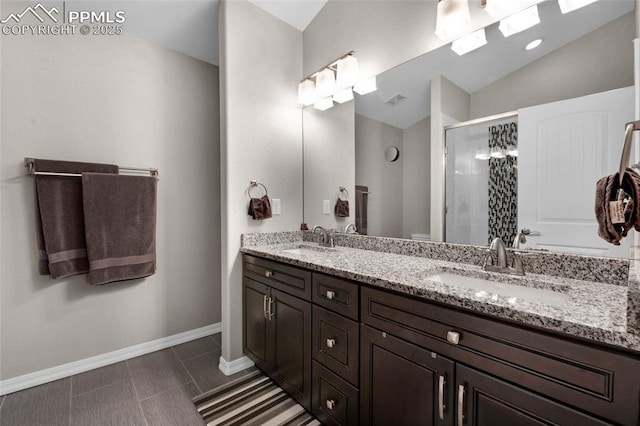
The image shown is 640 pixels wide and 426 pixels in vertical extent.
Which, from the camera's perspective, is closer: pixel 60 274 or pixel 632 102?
pixel 632 102

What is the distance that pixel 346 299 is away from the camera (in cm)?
131

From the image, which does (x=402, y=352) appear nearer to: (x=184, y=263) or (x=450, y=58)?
(x=450, y=58)

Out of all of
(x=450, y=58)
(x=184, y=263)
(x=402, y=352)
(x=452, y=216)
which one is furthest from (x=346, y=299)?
(x=184, y=263)

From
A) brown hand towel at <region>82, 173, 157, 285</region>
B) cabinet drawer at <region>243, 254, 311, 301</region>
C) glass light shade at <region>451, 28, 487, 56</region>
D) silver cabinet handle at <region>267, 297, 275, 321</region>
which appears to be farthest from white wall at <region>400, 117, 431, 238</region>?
brown hand towel at <region>82, 173, 157, 285</region>

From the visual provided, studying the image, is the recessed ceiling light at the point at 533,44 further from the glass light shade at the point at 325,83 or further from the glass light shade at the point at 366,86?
the glass light shade at the point at 325,83

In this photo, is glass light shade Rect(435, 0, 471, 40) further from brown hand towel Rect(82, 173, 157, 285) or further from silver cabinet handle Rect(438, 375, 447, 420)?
brown hand towel Rect(82, 173, 157, 285)

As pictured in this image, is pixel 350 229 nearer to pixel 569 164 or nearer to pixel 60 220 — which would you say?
pixel 569 164

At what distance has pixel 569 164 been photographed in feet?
3.86

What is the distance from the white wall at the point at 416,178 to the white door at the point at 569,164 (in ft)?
1.57

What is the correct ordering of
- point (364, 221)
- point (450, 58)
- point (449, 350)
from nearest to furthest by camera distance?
point (449, 350) < point (450, 58) < point (364, 221)

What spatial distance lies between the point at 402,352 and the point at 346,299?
320 mm

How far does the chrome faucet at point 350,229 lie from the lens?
216 cm

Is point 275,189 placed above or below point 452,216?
above

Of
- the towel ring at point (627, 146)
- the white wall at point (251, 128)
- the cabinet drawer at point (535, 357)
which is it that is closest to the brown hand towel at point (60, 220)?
the white wall at point (251, 128)
